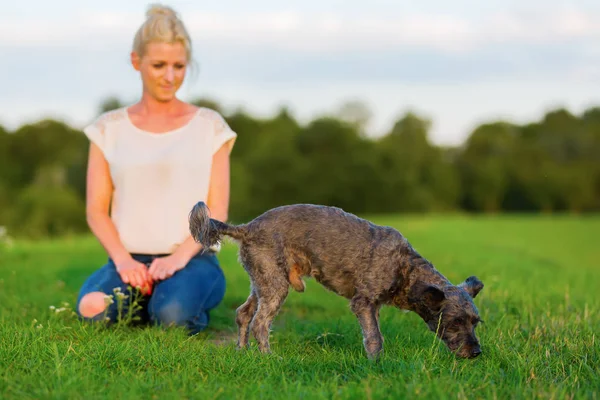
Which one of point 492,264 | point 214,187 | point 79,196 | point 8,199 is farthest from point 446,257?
point 8,199

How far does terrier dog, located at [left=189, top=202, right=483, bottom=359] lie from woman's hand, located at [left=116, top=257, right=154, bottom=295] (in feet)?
3.88

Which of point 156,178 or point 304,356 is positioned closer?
point 304,356

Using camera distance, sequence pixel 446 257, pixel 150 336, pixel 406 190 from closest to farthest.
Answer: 1. pixel 150 336
2. pixel 446 257
3. pixel 406 190

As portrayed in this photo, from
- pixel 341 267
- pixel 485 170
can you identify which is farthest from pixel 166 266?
pixel 485 170

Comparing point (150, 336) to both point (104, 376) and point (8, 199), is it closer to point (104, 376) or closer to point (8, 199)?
point (104, 376)

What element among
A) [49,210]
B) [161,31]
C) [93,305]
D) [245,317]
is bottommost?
[49,210]

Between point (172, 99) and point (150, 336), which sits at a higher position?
point (172, 99)

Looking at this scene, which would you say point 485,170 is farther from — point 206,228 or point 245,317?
point 206,228

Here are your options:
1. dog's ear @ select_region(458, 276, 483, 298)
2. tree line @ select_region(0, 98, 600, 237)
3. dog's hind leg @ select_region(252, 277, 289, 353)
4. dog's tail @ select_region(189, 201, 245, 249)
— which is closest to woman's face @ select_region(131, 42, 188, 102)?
dog's tail @ select_region(189, 201, 245, 249)

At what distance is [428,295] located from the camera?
5734mm

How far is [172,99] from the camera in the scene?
7.50 metres

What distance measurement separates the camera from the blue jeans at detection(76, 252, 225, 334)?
21.8ft

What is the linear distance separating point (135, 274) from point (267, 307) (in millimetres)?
1619

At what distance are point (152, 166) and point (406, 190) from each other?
64660 millimetres
